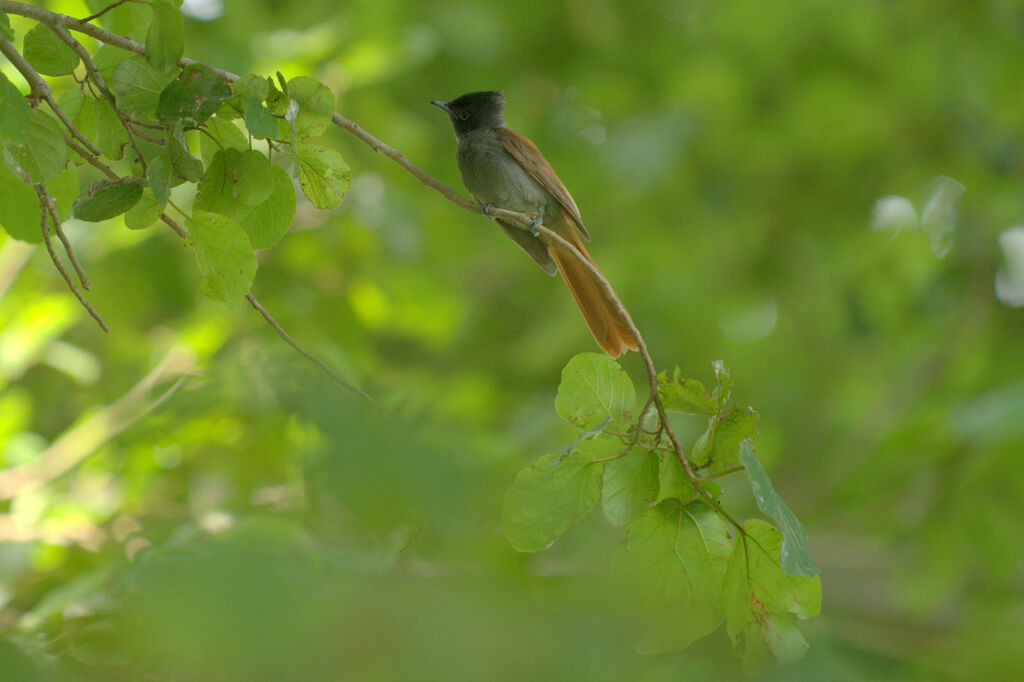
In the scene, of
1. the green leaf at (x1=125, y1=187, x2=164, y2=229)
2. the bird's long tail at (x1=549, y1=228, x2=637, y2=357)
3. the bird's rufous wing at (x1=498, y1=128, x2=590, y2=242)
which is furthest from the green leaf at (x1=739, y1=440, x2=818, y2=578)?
the bird's rufous wing at (x1=498, y1=128, x2=590, y2=242)

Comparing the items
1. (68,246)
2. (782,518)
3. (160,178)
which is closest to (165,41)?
(160,178)

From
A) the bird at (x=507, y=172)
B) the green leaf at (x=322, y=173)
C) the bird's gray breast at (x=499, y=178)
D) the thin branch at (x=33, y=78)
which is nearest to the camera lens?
the thin branch at (x=33, y=78)

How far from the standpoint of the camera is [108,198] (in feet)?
3.90

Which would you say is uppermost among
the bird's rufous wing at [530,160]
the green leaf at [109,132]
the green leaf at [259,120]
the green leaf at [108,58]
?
the bird's rufous wing at [530,160]

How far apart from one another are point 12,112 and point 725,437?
935 mm

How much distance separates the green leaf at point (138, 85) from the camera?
3.95 feet

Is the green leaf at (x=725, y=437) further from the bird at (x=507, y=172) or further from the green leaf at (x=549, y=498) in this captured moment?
the bird at (x=507, y=172)

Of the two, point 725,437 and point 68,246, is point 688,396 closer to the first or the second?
point 725,437

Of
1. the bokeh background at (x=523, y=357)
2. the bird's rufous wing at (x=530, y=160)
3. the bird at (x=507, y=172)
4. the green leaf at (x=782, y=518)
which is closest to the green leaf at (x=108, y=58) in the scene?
the bokeh background at (x=523, y=357)

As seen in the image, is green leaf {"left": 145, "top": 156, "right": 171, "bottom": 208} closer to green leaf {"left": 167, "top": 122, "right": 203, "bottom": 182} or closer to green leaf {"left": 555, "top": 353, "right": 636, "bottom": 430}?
green leaf {"left": 167, "top": 122, "right": 203, "bottom": 182}

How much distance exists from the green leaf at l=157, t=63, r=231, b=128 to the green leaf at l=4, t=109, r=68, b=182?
0.42 ft

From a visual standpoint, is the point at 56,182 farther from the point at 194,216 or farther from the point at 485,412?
the point at 485,412

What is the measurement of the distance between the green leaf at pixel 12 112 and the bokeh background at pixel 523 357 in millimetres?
361

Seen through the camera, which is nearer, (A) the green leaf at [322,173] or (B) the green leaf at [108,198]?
(B) the green leaf at [108,198]
